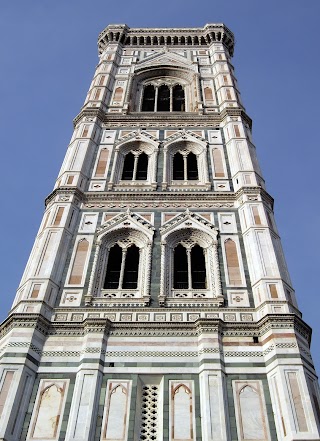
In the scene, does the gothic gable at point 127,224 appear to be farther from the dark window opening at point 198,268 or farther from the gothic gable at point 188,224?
the dark window opening at point 198,268

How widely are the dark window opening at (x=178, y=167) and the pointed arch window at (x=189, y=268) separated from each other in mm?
3289

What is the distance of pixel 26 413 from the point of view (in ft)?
31.3

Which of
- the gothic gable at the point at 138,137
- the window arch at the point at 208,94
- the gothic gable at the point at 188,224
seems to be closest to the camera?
the gothic gable at the point at 188,224

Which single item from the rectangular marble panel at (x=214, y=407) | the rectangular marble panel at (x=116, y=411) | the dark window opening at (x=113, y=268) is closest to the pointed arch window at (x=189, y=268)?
the dark window opening at (x=113, y=268)

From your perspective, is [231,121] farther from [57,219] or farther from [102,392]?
[102,392]

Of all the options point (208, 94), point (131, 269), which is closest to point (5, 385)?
point (131, 269)

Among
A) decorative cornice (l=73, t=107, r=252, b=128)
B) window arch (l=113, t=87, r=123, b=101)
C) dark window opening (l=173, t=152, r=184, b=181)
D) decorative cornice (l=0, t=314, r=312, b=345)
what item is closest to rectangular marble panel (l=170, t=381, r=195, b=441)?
decorative cornice (l=0, t=314, r=312, b=345)

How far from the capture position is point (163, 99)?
72.5 feet

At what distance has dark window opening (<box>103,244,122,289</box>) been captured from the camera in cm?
1267

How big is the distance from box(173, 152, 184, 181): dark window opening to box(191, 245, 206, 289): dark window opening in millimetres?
3280

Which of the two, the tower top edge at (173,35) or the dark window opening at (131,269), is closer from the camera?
the dark window opening at (131,269)

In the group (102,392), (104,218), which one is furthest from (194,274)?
(102,392)

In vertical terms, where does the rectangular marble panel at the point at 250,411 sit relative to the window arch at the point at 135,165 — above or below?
below

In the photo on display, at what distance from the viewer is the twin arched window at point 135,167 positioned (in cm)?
1659
